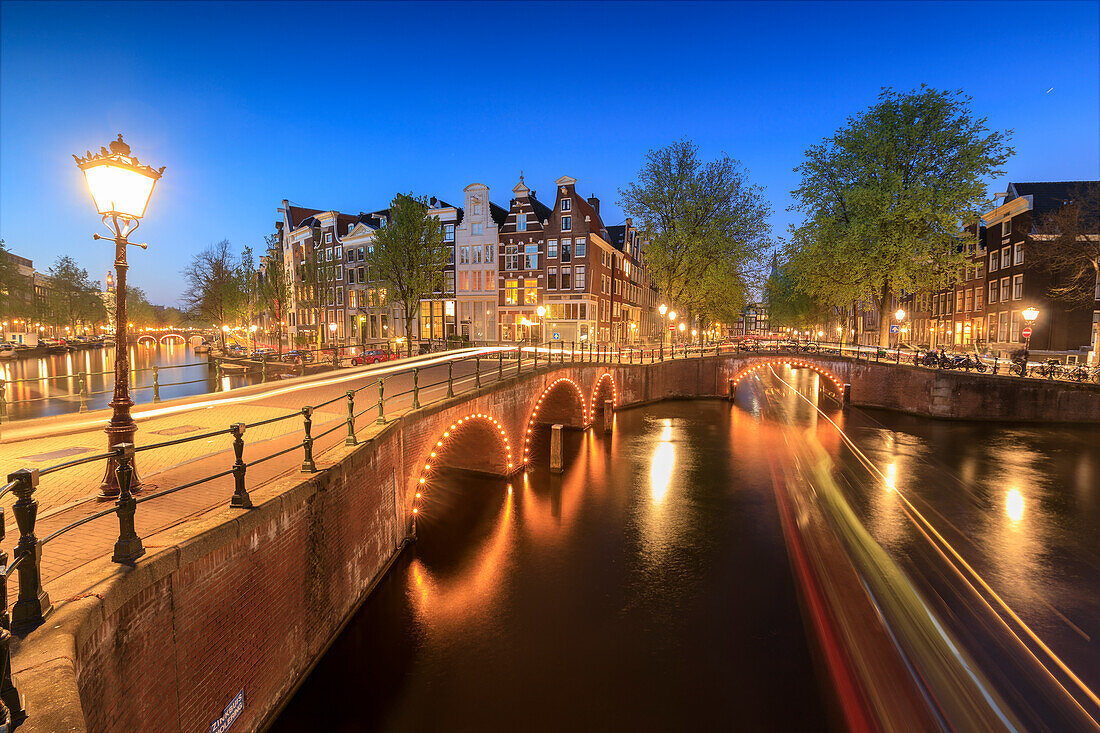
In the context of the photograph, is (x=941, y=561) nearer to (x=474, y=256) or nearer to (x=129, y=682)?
(x=129, y=682)

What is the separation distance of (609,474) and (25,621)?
19.1 m

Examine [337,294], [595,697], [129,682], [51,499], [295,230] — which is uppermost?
[295,230]

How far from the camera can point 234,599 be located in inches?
243

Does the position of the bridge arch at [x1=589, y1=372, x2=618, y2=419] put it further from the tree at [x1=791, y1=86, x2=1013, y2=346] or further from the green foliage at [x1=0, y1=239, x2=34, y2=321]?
the green foliage at [x1=0, y1=239, x2=34, y2=321]

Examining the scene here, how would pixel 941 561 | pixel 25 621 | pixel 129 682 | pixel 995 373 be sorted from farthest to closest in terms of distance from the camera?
pixel 995 373 < pixel 941 561 < pixel 129 682 < pixel 25 621

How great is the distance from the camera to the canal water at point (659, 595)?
8844 millimetres

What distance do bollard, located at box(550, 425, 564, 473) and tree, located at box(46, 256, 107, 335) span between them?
96435mm

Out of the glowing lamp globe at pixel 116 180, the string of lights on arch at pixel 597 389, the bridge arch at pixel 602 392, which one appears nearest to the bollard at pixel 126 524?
the glowing lamp globe at pixel 116 180

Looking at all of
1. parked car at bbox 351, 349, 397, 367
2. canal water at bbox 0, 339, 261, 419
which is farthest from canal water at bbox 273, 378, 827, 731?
parked car at bbox 351, 349, 397, 367

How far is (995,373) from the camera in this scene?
29.4 meters

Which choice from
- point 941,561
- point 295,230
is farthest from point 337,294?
point 941,561

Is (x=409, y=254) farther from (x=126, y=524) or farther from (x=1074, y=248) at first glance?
(x=1074, y=248)

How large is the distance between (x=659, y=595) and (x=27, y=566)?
11626 mm

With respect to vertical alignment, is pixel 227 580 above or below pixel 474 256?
below
